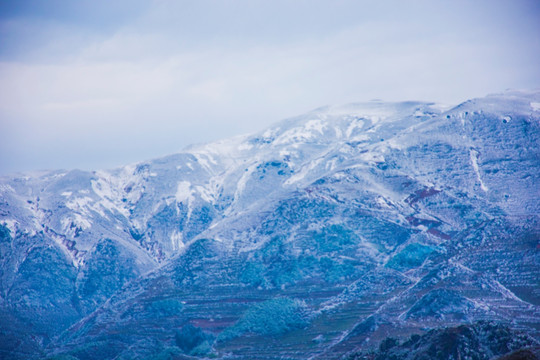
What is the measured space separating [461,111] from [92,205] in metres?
128

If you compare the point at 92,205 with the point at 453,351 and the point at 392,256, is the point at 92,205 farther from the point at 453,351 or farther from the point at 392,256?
the point at 453,351

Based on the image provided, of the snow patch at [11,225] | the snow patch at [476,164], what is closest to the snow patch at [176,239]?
the snow patch at [11,225]

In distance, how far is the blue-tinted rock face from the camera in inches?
3856

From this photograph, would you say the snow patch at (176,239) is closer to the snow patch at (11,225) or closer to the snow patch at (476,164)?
the snow patch at (11,225)

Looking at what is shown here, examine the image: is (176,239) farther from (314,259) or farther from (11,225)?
(314,259)

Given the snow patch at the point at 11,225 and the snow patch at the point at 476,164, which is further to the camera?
the snow patch at the point at 11,225

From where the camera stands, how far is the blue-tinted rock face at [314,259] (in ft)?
321

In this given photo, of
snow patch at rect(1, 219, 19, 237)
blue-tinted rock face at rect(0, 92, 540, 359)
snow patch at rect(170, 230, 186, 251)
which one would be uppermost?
snow patch at rect(1, 219, 19, 237)

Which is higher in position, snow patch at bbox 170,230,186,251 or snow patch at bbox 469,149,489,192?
snow patch at bbox 469,149,489,192

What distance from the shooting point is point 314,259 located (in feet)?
404

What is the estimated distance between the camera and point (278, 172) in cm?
19875

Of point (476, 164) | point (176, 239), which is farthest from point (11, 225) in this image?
point (476, 164)

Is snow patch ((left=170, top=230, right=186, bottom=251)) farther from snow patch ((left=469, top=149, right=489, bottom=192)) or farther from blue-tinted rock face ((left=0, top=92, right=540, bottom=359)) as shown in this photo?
snow patch ((left=469, top=149, right=489, bottom=192))

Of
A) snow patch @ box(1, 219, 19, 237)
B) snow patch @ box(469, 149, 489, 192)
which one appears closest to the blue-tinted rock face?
snow patch @ box(1, 219, 19, 237)
